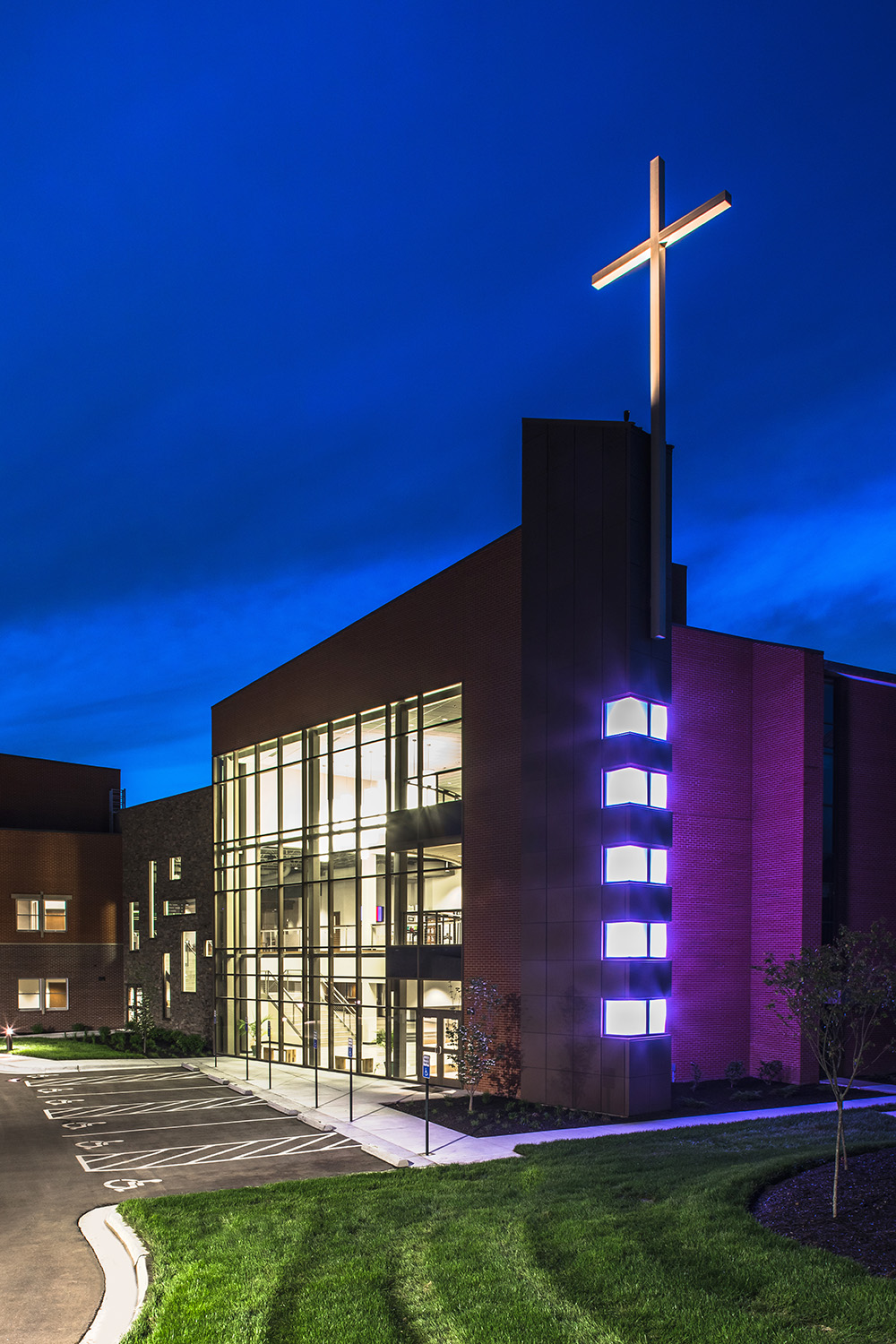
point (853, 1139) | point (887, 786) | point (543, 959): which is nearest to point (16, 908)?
point (543, 959)

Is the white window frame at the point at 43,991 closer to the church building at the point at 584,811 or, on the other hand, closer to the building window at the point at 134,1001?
the building window at the point at 134,1001

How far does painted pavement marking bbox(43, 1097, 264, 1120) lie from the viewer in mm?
23812

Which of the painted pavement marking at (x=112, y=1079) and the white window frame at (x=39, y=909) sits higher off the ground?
the white window frame at (x=39, y=909)

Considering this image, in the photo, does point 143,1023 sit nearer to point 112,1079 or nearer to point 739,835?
point 112,1079

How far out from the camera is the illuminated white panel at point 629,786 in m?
22.4

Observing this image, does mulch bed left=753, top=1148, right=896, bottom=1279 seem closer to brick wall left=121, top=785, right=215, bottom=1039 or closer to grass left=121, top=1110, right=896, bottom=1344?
grass left=121, top=1110, right=896, bottom=1344

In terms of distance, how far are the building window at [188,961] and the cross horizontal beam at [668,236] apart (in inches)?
1199

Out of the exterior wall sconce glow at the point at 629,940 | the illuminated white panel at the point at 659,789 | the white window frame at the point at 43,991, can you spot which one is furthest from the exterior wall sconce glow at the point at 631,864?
the white window frame at the point at 43,991

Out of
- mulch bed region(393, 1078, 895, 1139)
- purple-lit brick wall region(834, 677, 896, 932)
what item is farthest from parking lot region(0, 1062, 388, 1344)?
purple-lit brick wall region(834, 677, 896, 932)

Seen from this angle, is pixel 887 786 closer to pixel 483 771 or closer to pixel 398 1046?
pixel 483 771

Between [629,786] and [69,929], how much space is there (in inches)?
1494

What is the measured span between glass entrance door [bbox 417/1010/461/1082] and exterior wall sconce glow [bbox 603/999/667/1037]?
5.67 metres

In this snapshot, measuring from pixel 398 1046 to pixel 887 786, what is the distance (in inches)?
593

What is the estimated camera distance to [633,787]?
73.4 feet
